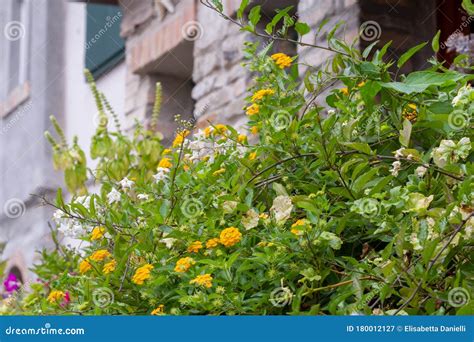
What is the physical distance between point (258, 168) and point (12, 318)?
0.62 meters

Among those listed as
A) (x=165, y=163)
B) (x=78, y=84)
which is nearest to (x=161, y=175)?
(x=165, y=163)

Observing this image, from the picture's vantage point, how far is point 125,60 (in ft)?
18.7

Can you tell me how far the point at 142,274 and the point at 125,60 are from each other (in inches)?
164

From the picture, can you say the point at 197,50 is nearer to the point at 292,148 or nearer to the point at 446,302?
the point at 292,148

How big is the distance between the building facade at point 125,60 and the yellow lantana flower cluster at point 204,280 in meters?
0.59

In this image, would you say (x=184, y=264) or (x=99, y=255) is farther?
(x=99, y=255)

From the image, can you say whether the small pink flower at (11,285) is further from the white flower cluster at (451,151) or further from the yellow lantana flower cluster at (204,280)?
the white flower cluster at (451,151)

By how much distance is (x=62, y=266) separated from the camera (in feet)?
9.64

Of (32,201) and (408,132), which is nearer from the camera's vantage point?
(408,132)

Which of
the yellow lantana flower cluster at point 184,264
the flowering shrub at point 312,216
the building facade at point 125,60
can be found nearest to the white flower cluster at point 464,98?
the flowering shrub at point 312,216

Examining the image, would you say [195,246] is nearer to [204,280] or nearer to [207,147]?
[204,280]

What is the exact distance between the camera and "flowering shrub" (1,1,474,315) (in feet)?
4.75

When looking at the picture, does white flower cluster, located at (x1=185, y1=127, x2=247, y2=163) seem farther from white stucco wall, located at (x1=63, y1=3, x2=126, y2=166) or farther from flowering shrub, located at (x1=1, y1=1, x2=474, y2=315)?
white stucco wall, located at (x1=63, y1=3, x2=126, y2=166)

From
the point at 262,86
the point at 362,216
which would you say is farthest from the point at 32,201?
the point at 362,216
